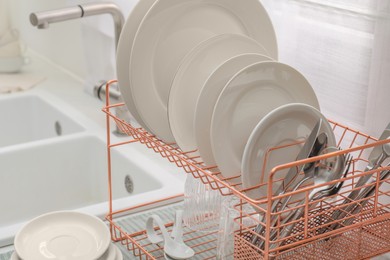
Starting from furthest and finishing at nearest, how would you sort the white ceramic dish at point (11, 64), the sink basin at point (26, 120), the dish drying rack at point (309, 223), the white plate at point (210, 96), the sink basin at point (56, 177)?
the white ceramic dish at point (11, 64), the sink basin at point (26, 120), the sink basin at point (56, 177), the white plate at point (210, 96), the dish drying rack at point (309, 223)

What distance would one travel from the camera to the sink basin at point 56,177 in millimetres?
1834

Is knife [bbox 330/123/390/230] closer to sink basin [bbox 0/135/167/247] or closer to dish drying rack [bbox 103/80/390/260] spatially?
dish drying rack [bbox 103/80/390/260]

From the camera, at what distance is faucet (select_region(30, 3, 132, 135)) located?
65.6 inches

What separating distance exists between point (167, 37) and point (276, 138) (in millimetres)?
278

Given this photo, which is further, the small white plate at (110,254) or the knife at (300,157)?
the small white plate at (110,254)

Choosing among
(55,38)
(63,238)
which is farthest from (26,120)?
(63,238)

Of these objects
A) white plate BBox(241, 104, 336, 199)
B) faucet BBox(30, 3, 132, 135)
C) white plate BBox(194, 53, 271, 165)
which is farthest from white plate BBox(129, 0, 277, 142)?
faucet BBox(30, 3, 132, 135)

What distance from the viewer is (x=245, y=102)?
1062 millimetres

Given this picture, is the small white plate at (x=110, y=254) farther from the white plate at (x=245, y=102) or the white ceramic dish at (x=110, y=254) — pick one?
the white plate at (x=245, y=102)

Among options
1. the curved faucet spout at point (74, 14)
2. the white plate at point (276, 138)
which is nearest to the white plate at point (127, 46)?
the white plate at point (276, 138)

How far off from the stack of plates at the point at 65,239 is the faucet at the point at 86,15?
0.54 metres

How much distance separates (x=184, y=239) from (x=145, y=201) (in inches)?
8.2

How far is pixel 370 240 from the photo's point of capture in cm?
109

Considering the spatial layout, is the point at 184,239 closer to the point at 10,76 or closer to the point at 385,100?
the point at 385,100
